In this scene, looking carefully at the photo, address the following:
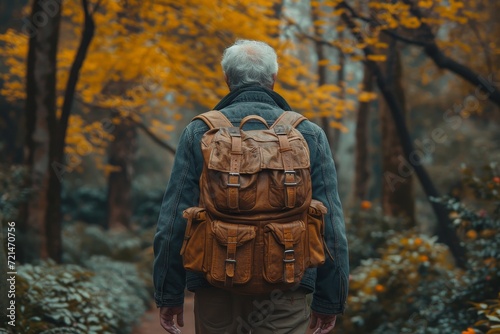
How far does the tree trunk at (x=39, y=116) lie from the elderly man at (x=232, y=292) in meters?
5.57

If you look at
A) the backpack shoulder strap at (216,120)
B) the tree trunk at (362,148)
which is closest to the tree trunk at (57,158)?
the backpack shoulder strap at (216,120)

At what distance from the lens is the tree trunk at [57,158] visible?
8.80 metres

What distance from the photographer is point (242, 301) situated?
327 cm

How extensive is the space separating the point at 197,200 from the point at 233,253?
1.41ft

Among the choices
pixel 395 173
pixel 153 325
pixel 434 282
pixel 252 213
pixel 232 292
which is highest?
pixel 395 173

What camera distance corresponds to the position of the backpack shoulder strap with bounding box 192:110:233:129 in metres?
3.29

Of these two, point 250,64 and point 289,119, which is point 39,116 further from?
point 289,119

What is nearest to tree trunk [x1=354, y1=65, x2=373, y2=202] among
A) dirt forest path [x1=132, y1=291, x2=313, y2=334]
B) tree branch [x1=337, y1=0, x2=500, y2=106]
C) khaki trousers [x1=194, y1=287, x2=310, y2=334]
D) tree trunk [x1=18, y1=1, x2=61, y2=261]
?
dirt forest path [x1=132, y1=291, x2=313, y2=334]

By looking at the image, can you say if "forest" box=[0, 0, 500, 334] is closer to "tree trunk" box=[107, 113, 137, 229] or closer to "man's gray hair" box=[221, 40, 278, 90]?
"tree trunk" box=[107, 113, 137, 229]

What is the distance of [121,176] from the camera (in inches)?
698

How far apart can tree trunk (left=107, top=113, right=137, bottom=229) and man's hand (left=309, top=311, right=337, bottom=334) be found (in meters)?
13.9

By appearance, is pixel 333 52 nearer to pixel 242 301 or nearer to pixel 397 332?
pixel 397 332

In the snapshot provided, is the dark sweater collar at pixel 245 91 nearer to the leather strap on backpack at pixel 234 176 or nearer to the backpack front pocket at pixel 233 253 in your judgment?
the leather strap on backpack at pixel 234 176

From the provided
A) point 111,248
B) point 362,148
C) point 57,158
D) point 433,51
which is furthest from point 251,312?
point 362,148
